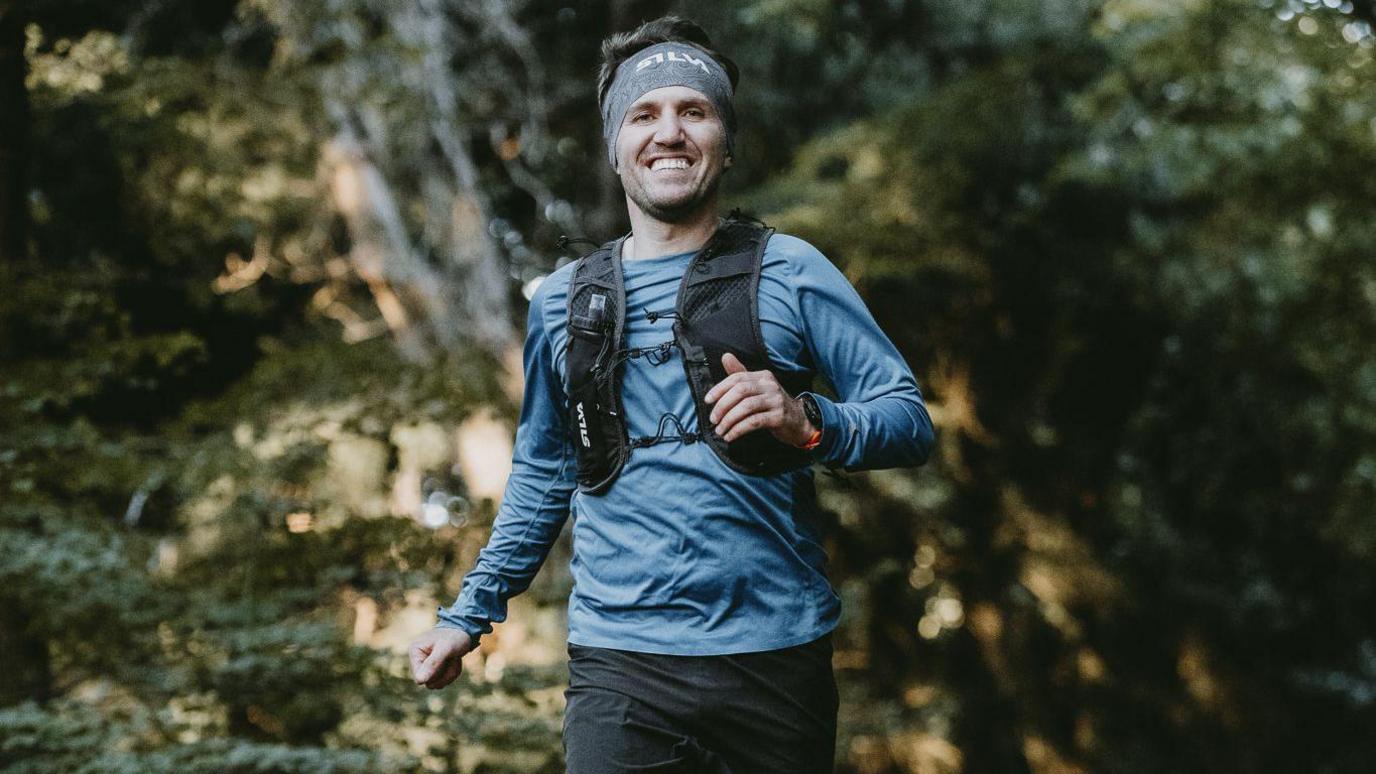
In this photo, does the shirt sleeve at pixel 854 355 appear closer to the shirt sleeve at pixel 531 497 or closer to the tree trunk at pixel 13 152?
the shirt sleeve at pixel 531 497

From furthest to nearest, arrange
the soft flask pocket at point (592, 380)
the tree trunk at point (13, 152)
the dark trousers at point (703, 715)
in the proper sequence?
the tree trunk at point (13, 152)
the soft flask pocket at point (592, 380)
the dark trousers at point (703, 715)

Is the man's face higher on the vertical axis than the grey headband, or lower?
lower

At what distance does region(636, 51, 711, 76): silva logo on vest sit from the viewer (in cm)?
266

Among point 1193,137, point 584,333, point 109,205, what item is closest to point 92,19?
point 109,205

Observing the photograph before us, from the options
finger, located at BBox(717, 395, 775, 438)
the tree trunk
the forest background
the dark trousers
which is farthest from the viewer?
the tree trunk

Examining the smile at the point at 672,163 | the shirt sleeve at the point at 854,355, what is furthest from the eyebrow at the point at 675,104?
the shirt sleeve at the point at 854,355

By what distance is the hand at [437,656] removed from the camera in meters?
2.54

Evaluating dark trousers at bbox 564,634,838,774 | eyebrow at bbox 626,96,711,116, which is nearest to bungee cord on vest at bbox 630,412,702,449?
dark trousers at bbox 564,634,838,774

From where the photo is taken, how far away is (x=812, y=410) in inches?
87.6

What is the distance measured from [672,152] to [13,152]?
4.65 metres

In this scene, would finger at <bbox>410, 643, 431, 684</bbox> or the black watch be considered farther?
finger at <bbox>410, 643, 431, 684</bbox>

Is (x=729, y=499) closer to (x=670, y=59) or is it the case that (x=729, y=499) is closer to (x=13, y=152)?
(x=670, y=59)

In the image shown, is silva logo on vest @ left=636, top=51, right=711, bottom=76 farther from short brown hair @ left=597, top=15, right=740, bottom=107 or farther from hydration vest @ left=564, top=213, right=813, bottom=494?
hydration vest @ left=564, top=213, right=813, bottom=494

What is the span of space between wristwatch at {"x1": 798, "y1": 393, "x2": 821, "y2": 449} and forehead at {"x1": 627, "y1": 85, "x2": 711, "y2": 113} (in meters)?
0.73
